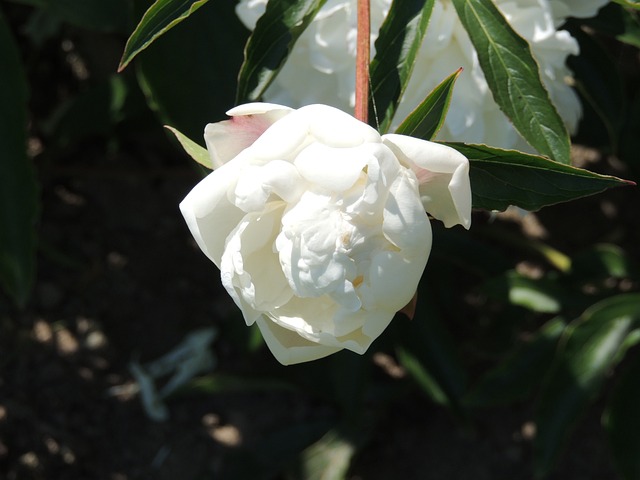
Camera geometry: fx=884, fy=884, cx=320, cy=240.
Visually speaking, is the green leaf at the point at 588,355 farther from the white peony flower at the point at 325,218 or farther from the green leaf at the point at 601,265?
the white peony flower at the point at 325,218

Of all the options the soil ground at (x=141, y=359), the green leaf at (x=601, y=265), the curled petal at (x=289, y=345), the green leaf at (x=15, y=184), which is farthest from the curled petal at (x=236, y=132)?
the soil ground at (x=141, y=359)

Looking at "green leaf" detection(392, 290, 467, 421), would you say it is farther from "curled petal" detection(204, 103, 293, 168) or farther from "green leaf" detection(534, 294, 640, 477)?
"curled petal" detection(204, 103, 293, 168)

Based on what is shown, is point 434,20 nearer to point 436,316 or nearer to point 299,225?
point 299,225

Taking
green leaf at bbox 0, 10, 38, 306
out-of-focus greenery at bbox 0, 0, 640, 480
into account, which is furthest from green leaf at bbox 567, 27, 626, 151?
green leaf at bbox 0, 10, 38, 306

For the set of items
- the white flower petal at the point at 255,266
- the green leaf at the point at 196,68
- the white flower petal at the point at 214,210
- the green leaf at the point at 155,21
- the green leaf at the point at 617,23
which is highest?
the green leaf at the point at 155,21

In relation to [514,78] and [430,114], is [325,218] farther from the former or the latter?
[514,78]

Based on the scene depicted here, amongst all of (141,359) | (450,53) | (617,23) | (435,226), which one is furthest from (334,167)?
(141,359)
